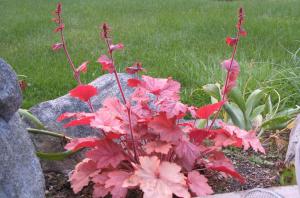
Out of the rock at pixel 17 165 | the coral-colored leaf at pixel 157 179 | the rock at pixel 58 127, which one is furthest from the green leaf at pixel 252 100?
the rock at pixel 17 165

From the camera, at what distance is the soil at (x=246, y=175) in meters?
2.57

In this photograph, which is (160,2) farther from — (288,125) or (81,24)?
(288,125)

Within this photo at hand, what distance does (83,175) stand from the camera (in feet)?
7.70

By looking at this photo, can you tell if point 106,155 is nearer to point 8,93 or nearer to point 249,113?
point 8,93

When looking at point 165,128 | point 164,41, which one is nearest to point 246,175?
point 165,128

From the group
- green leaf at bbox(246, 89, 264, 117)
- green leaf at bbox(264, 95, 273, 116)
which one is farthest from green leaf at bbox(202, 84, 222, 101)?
green leaf at bbox(264, 95, 273, 116)

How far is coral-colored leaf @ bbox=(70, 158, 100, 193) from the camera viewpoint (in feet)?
7.59

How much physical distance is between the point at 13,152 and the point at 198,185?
79 cm

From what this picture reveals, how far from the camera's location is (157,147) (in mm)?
2254

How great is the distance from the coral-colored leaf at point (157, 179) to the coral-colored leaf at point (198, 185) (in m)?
0.15

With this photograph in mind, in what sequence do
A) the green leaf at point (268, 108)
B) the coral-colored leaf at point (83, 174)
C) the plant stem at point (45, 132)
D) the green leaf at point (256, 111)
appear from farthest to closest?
the green leaf at point (268, 108) < the green leaf at point (256, 111) < the plant stem at point (45, 132) < the coral-colored leaf at point (83, 174)

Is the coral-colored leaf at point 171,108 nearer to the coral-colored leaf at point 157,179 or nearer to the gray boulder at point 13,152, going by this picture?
the coral-colored leaf at point 157,179

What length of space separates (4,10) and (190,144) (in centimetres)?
792

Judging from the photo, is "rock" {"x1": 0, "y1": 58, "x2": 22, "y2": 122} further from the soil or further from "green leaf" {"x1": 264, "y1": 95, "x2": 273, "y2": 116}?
"green leaf" {"x1": 264, "y1": 95, "x2": 273, "y2": 116}
